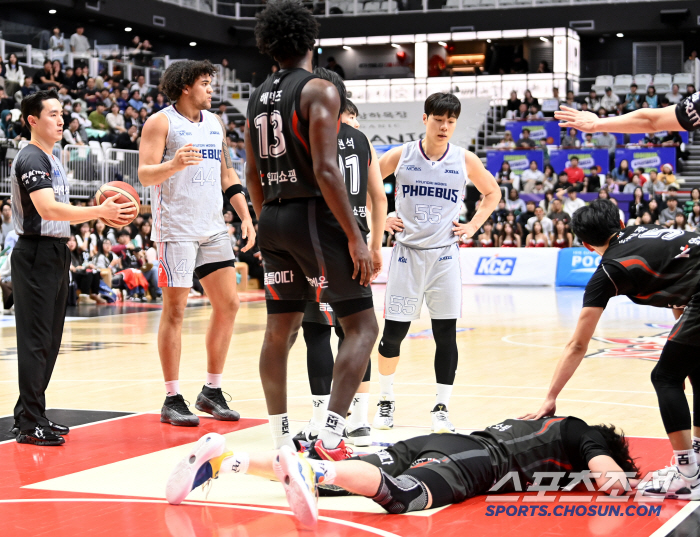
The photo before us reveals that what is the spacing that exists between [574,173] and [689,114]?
20373mm

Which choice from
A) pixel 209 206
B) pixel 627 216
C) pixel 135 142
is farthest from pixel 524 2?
pixel 209 206

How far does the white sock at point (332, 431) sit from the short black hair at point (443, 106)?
8.01 ft

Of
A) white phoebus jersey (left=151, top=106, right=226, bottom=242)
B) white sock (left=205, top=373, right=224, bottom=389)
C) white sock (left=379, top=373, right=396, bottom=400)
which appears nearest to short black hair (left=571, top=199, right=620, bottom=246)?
white sock (left=379, top=373, right=396, bottom=400)

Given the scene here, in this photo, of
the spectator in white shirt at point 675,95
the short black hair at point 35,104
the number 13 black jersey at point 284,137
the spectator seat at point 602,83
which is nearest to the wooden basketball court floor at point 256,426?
the number 13 black jersey at point 284,137

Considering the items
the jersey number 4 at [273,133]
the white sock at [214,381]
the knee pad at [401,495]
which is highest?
the jersey number 4 at [273,133]

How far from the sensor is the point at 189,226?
580cm

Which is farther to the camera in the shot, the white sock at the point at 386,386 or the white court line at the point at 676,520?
the white sock at the point at 386,386

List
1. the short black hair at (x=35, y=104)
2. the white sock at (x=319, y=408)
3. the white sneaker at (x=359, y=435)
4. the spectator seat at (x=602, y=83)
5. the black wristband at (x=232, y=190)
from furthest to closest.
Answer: the spectator seat at (x=602, y=83)
the black wristband at (x=232, y=190)
the short black hair at (x=35, y=104)
the white sneaker at (x=359, y=435)
the white sock at (x=319, y=408)

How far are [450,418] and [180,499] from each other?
2.42 metres

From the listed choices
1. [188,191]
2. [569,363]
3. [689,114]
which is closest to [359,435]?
[569,363]

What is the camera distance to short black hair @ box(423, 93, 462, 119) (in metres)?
5.58

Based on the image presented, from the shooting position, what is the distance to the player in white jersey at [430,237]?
5.57 m

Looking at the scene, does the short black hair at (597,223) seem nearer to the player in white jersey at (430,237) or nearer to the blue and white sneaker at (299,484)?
the player in white jersey at (430,237)

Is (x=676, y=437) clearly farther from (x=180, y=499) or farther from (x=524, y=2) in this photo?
(x=524, y=2)
